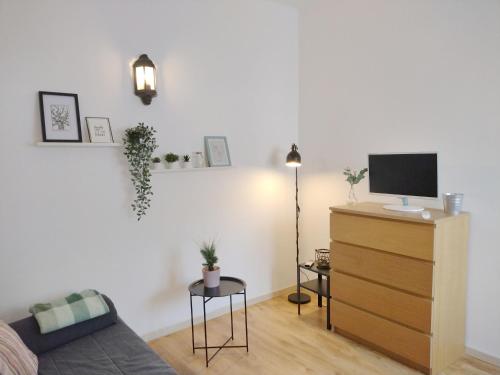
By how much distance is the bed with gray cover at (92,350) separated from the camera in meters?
1.81

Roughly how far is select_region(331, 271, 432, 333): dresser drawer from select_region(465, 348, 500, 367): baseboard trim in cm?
54

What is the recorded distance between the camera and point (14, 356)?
5.54ft

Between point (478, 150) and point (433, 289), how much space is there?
0.98 metres

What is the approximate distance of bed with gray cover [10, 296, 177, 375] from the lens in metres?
1.81

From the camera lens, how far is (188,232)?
3051 mm

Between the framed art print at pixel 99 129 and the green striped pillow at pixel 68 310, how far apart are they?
1049 millimetres

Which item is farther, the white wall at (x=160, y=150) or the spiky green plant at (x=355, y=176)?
the spiky green plant at (x=355, y=176)

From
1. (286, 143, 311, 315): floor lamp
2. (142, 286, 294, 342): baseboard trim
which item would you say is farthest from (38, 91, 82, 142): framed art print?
(286, 143, 311, 315): floor lamp

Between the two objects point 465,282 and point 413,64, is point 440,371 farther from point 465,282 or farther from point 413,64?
point 413,64

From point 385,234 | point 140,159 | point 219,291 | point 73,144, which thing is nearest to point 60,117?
point 73,144

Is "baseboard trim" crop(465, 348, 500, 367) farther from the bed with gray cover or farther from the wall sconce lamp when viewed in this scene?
the wall sconce lamp

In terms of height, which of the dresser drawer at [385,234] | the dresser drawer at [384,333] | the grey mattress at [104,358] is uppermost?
the dresser drawer at [385,234]

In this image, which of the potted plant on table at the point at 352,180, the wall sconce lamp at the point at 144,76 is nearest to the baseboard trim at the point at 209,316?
the potted plant on table at the point at 352,180

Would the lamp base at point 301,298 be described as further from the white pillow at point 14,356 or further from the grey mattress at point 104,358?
the white pillow at point 14,356
